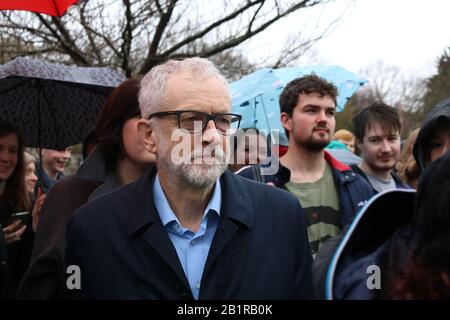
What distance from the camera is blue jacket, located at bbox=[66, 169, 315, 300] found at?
2068 millimetres

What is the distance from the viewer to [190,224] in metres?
2.26

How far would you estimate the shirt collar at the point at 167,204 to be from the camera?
223cm

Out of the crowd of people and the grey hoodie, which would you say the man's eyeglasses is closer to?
the crowd of people

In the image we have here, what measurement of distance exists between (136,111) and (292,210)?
109 centimetres

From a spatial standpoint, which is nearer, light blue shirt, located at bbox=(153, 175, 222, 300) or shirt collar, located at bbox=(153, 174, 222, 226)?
light blue shirt, located at bbox=(153, 175, 222, 300)

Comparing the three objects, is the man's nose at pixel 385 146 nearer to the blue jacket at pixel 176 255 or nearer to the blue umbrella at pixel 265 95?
the blue umbrella at pixel 265 95

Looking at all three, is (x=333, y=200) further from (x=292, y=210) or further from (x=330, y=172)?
(x=292, y=210)

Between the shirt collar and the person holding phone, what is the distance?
1.50 metres

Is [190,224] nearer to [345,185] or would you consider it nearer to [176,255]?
[176,255]

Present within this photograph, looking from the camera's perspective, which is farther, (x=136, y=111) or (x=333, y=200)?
(x=333, y=200)

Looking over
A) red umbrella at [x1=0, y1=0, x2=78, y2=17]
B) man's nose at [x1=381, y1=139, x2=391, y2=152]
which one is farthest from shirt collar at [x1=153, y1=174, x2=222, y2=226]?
man's nose at [x1=381, y1=139, x2=391, y2=152]

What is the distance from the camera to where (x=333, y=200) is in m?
3.53

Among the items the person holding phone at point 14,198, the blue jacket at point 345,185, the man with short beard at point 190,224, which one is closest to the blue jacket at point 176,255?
the man with short beard at point 190,224
